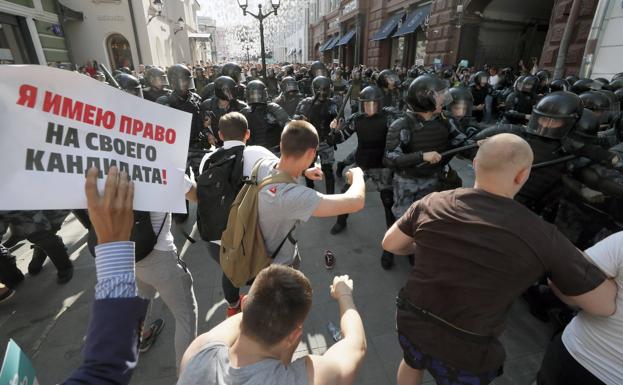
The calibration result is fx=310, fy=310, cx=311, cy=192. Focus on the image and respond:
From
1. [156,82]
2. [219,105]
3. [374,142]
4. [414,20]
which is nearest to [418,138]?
[374,142]

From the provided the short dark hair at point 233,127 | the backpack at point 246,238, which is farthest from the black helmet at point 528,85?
the backpack at point 246,238

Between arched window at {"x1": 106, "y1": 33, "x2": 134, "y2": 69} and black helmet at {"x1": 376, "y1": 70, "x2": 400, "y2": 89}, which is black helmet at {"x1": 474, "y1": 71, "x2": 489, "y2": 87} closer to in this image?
black helmet at {"x1": 376, "y1": 70, "x2": 400, "y2": 89}

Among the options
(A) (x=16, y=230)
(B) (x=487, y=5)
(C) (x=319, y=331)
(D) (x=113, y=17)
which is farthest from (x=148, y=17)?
(C) (x=319, y=331)

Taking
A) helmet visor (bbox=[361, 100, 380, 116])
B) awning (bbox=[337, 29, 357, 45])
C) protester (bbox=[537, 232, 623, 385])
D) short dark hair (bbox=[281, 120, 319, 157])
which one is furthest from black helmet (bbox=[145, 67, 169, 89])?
awning (bbox=[337, 29, 357, 45])

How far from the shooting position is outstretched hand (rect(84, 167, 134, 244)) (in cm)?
84

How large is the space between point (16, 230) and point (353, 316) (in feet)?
11.6

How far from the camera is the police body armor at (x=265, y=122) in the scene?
15.1 ft

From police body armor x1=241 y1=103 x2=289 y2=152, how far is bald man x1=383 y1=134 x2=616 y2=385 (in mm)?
3355

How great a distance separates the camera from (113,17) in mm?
18938

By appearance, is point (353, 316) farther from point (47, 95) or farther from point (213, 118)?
point (213, 118)

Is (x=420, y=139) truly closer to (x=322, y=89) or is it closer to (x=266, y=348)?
(x=322, y=89)

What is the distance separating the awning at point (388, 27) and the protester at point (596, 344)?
61.9 feet

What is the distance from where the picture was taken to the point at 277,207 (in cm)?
184

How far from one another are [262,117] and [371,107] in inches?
65.2
